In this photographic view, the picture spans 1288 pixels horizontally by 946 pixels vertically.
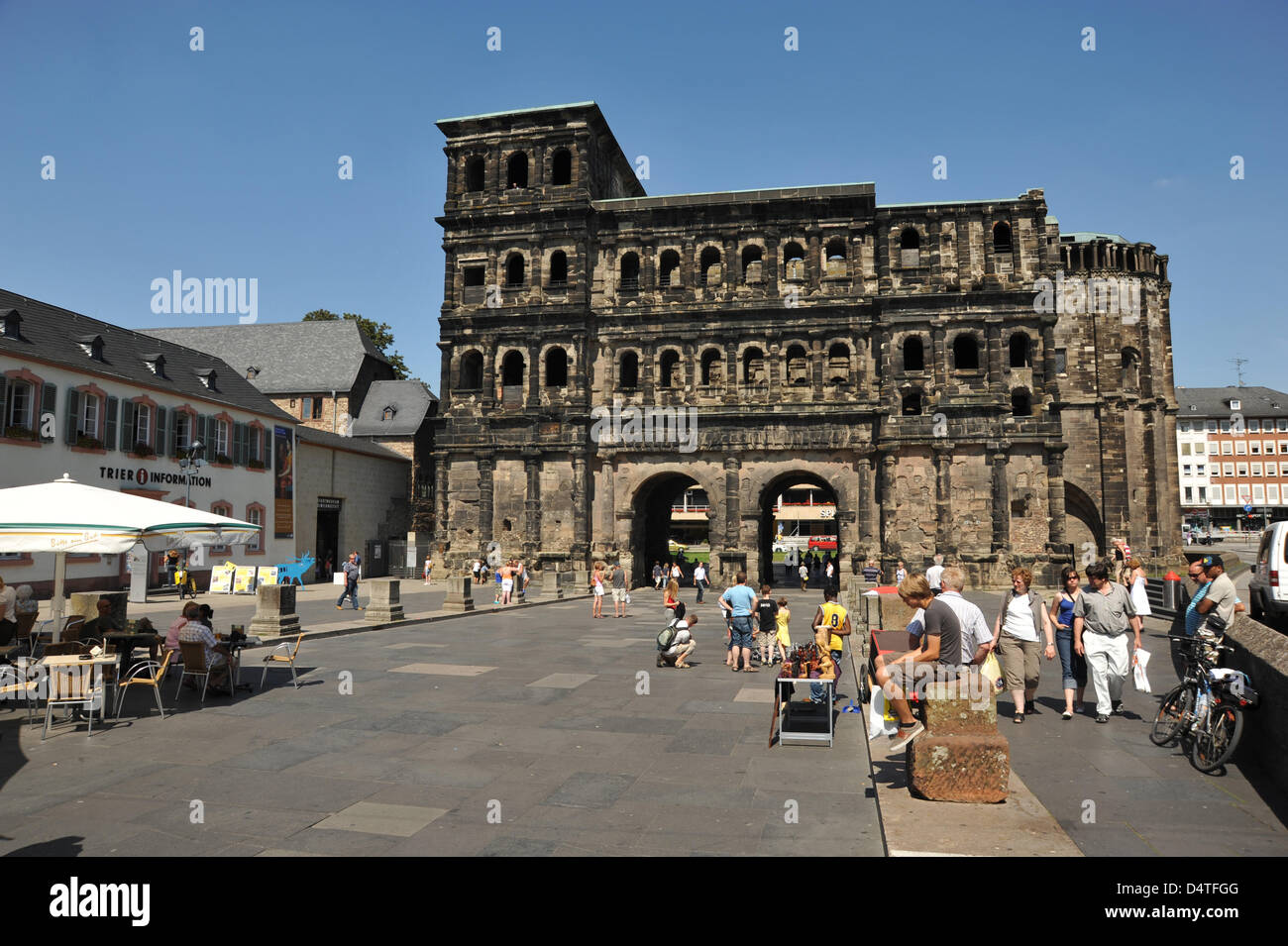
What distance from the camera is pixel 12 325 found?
91.0ft

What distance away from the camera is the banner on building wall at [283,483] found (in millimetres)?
39469

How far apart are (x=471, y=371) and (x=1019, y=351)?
1034 inches

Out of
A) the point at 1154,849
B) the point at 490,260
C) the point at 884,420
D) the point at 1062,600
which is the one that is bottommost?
the point at 1154,849

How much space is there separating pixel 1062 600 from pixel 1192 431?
104591mm

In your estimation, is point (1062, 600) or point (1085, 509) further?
point (1085, 509)

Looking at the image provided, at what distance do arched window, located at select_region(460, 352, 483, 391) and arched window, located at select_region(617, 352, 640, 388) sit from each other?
728cm

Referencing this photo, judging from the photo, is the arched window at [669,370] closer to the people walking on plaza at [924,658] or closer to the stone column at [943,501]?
the stone column at [943,501]

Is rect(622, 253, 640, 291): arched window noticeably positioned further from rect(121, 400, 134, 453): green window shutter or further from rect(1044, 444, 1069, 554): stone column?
rect(121, 400, 134, 453): green window shutter

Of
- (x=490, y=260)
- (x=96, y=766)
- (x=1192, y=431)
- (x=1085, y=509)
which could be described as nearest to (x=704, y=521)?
(x=1085, y=509)

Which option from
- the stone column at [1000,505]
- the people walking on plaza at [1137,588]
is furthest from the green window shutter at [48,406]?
the stone column at [1000,505]

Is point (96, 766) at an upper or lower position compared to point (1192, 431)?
lower

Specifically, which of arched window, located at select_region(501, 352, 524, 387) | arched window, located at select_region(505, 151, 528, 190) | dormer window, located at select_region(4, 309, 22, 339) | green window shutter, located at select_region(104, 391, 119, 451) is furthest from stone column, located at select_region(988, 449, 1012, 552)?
dormer window, located at select_region(4, 309, 22, 339)

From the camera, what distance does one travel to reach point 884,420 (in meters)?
36.1
